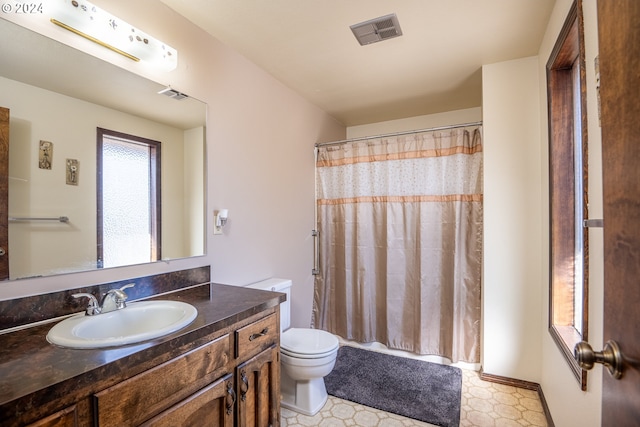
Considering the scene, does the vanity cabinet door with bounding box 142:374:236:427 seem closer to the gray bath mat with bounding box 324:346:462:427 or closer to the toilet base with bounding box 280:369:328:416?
the toilet base with bounding box 280:369:328:416

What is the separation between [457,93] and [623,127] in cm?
242

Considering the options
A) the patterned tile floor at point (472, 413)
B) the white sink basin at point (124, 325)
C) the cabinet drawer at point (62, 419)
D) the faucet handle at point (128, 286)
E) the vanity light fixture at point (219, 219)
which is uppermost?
the vanity light fixture at point (219, 219)

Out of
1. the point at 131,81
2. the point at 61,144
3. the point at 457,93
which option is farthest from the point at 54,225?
the point at 457,93

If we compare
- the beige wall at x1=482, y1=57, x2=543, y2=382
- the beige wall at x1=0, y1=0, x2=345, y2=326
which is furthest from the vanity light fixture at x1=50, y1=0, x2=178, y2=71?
the beige wall at x1=482, y1=57, x2=543, y2=382

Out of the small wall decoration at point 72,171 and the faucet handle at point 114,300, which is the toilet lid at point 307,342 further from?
the small wall decoration at point 72,171

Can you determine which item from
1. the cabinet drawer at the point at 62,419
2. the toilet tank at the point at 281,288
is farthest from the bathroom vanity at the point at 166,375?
the toilet tank at the point at 281,288

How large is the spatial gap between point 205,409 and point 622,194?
4.43ft

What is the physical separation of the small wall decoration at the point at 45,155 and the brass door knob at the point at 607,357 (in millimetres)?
1811

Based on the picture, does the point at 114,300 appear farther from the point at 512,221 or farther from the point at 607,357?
the point at 512,221

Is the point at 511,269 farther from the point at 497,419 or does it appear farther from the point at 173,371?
the point at 173,371

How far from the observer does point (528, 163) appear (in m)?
2.09

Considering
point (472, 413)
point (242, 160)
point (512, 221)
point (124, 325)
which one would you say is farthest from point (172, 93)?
point (472, 413)

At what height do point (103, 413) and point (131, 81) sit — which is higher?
point (131, 81)

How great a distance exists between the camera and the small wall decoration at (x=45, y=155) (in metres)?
1.17
